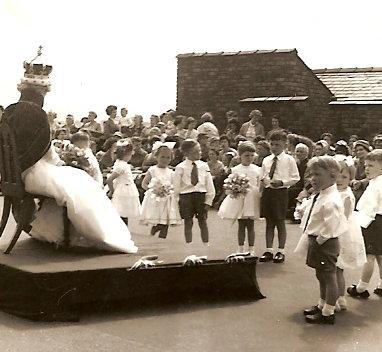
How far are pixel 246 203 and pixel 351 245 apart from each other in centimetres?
228

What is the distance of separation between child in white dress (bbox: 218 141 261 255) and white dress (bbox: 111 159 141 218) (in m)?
1.40

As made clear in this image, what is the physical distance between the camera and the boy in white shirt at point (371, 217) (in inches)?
274

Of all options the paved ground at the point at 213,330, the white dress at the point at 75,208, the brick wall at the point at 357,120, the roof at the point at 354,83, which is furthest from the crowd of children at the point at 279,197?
the roof at the point at 354,83

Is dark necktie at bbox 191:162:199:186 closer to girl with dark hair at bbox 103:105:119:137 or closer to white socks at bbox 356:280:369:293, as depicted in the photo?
white socks at bbox 356:280:369:293

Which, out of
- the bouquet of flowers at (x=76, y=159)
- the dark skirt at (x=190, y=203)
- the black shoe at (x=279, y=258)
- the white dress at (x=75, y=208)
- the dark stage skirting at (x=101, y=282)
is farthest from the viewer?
the dark skirt at (x=190, y=203)

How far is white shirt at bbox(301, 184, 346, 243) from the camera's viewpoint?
6.03 meters

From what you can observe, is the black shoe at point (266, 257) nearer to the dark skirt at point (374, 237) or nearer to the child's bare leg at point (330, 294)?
the dark skirt at point (374, 237)

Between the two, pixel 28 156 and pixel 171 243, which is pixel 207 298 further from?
pixel 28 156

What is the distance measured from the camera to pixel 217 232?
11.0 metres

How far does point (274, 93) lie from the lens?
1914 centimetres

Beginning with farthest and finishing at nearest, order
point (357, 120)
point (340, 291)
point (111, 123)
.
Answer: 1. point (357, 120)
2. point (111, 123)
3. point (340, 291)

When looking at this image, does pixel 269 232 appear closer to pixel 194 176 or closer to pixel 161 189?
pixel 194 176

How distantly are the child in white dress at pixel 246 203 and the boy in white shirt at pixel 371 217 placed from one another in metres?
1.73

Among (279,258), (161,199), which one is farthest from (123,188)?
(279,258)
